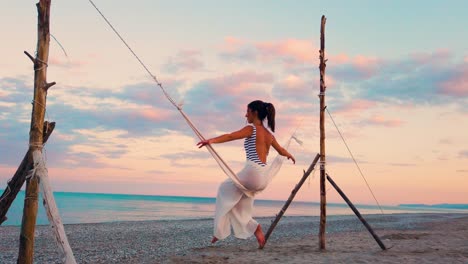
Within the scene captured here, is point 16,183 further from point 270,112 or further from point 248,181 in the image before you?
point 270,112

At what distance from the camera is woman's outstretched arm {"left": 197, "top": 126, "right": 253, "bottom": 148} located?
812 centimetres

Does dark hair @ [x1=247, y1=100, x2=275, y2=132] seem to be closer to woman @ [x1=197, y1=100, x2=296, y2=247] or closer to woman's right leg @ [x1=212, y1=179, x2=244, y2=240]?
woman @ [x1=197, y1=100, x2=296, y2=247]

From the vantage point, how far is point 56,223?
6.57 meters

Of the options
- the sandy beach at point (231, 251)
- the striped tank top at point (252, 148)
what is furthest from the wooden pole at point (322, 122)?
the striped tank top at point (252, 148)

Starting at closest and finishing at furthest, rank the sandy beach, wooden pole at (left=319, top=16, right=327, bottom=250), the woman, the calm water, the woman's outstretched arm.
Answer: the woman's outstretched arm < the woman < the sandy beach < wooden pole at (left=319, top=16, right=327, bottom=250) < the calm water

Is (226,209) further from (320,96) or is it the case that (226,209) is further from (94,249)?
(94,249)

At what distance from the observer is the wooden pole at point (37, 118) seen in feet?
21.6

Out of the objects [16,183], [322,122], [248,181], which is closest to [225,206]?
[248,181]

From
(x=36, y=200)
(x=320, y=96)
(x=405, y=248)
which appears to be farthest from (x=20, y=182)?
Answer: (x=405, y=248)

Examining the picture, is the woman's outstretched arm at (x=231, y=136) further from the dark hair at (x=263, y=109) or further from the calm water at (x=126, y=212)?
the calm water at (x=126, y=212)

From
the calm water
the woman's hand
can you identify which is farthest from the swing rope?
the calm water

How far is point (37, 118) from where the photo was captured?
6672mm

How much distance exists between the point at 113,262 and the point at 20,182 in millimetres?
4966

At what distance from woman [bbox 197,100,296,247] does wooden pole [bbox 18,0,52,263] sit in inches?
143
